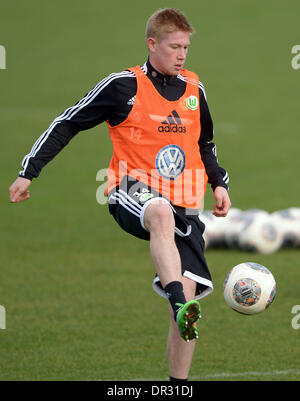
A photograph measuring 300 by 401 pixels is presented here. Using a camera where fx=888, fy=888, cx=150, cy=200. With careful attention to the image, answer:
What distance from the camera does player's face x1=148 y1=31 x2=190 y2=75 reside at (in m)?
6.25

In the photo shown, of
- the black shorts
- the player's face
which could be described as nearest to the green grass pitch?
the black shorts

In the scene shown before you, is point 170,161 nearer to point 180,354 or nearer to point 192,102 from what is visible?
point 192,102

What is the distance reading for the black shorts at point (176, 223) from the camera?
20.1 feet

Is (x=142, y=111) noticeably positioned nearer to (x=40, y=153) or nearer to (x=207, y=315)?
(x=40, y=153)

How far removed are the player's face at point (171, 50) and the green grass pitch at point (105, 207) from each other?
8.42 feet

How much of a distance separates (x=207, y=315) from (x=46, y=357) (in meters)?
2.20

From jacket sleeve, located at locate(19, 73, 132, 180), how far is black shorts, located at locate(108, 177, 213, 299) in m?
0.50

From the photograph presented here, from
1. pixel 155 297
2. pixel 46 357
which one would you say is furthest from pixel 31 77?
pixel 46 357

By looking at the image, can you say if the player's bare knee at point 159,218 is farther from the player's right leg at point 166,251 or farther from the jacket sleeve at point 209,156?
the jacket sleeve at point 209,156

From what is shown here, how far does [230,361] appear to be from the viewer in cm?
768

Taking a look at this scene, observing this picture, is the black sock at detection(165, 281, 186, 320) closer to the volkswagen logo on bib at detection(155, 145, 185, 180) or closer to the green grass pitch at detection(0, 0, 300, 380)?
the volkswagen logo on bib at detection(155, 145, 185, 180)

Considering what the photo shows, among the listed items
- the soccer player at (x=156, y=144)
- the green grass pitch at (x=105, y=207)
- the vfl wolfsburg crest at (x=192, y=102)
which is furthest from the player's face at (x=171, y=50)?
the green grass pitch at (x=105, y=207)

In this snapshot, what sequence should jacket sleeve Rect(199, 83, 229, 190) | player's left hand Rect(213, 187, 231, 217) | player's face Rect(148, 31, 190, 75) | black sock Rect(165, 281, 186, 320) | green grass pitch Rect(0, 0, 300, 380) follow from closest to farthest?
black sock Rect(165, 281, 186, 320) → player's face Rect(148, 31, 190, 75) → player's left hand Rect(213, 187, 231, 217) → jacket sleeve Rect(199, 83, 229, 190) → green grass pitch Rect(0, 0, 300, 380)

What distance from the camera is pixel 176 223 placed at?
6.25m
